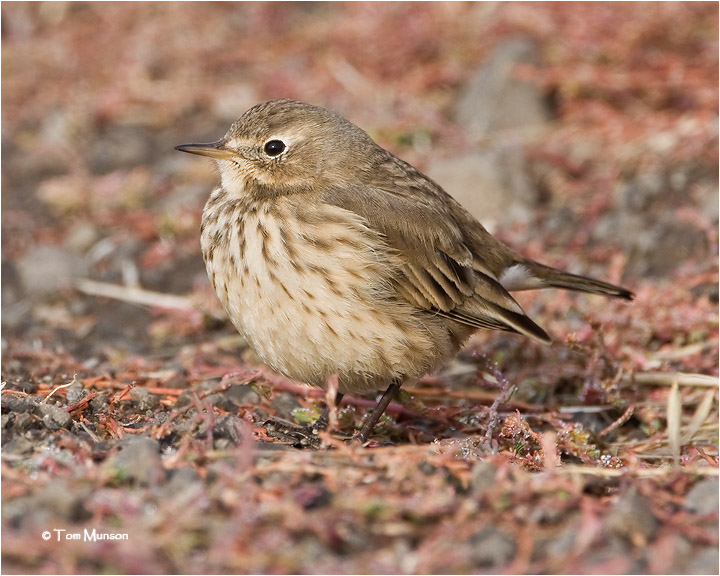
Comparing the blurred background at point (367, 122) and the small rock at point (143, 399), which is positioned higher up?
the blurred background at point (367, 122)

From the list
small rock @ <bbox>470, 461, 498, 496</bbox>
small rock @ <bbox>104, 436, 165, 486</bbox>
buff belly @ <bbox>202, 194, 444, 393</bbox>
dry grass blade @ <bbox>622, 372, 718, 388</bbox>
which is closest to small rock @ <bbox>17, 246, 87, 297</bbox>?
buff belly @ <bbox>202, 194, 444, 393</bbox>

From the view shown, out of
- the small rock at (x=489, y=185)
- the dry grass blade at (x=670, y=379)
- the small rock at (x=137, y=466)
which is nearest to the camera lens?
the small rock at (x=137, y=466)

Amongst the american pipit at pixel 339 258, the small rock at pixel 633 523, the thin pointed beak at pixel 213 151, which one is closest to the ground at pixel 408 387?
the small rock at pixel 633 523

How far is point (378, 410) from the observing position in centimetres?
544

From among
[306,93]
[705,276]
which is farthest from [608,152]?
[306,93]

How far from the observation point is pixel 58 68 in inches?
442

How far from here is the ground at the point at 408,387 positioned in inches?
145

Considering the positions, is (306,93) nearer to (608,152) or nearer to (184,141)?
(184,141)

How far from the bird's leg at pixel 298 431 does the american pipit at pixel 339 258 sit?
0.23 feet

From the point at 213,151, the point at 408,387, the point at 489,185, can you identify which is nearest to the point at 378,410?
the point at 408,387

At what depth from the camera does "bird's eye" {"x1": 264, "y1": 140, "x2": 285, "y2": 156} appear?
17.9 feet

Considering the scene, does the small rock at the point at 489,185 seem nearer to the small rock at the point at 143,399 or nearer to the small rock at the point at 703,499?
the small rock at the point at 143,399

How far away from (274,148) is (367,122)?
4.33 m

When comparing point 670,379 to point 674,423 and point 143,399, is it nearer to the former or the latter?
point 674,423
